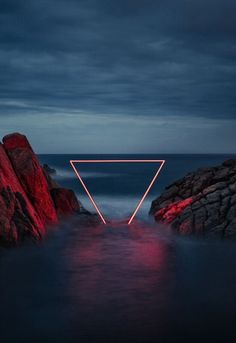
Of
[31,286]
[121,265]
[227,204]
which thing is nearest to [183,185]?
[227,204]

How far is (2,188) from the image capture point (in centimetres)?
1827

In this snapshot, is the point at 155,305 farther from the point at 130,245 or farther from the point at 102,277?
the point at 130,245

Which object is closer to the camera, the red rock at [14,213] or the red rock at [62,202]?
the red rock at [14,213]

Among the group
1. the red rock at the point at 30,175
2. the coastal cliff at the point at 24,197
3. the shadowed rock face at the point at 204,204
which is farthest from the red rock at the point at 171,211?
the red rock at the point at 30,175

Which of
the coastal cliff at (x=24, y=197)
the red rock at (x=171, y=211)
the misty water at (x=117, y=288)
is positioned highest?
the coastal cliff at (x=24, y=197)

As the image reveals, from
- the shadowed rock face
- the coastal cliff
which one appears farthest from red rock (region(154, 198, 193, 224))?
the coastal cliff

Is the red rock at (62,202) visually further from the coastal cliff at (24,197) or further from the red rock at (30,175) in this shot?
the red rock at (30,175)

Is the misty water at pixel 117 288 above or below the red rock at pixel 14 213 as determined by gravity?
below

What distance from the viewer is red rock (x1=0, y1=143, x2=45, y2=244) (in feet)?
56.6

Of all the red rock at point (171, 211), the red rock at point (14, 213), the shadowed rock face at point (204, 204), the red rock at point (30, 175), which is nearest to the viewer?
the red rock at point (14, 213)

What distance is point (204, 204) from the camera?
21609mm

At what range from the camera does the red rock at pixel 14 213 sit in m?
17.3

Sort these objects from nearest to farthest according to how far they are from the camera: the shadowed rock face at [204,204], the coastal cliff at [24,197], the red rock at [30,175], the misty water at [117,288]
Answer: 1. the misty water at [117,288]
2. the coastal cliff at [24,197]
3. the shadowed rock face at [204,204]
4. the red rock at [30,175]

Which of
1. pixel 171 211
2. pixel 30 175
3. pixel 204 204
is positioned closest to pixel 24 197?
pixel 30 175
